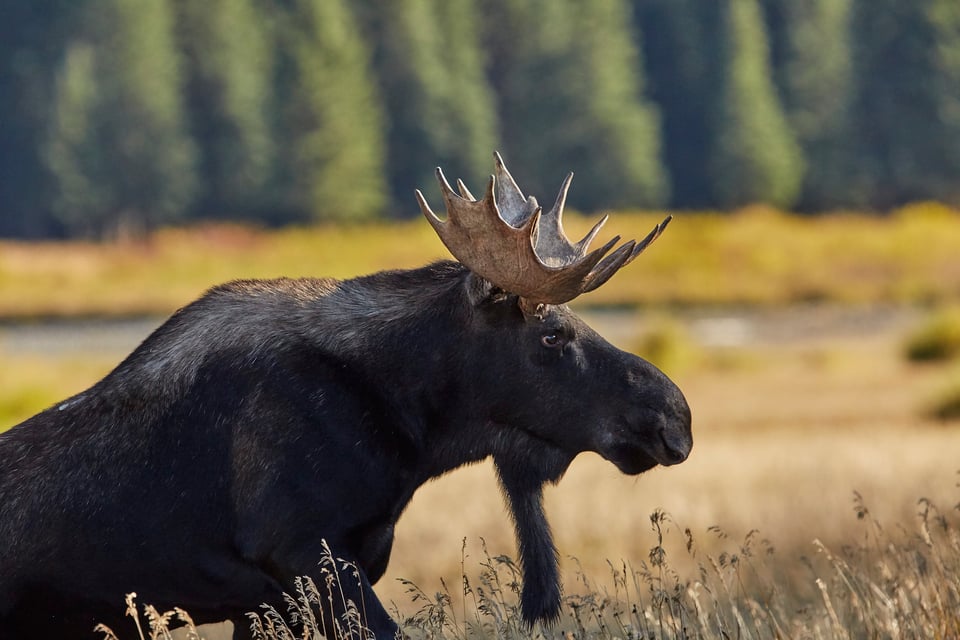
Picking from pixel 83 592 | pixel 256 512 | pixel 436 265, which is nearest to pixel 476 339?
pixel 436 265

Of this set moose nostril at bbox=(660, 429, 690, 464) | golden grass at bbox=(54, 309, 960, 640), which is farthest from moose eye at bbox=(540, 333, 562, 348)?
golden grass at bbox=(54, 309, 960, 640)

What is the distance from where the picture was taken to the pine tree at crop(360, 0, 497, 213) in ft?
196

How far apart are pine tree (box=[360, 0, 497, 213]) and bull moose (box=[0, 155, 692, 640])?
52.6m

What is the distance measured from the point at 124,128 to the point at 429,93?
1129 cm

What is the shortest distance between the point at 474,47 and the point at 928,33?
59.5 ft

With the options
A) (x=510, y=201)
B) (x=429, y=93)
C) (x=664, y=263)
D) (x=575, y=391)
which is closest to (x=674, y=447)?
(x=575, y=391)

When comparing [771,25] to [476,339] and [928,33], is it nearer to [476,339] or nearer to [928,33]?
[928,33]

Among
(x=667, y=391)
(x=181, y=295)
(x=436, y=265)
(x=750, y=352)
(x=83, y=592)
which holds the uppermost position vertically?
(x=181, y=295)

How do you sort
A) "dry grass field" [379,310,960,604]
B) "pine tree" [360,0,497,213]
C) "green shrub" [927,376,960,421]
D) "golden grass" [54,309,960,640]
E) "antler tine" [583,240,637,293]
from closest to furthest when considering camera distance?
"antler tine" [583,240,637,293] < "golden grass" [54,309,960,640] < "dry grass field" [379,310,960,604] < "green shrub" [927,376,960,421] < "pine tree" [360,0,497,213]

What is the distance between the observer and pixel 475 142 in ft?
195

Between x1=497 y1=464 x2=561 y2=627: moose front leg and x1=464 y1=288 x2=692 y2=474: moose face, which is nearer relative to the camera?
x1=464 y1=288 x2=692 y2=474: moose face

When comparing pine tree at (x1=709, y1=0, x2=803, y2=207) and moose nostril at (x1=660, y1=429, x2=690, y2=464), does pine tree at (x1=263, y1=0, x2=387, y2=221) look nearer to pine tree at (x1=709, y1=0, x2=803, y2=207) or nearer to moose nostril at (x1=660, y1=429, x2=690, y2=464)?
pine tree at (x1=709, y1=0, x2=803, y2=207)

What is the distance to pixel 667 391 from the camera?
5672 mm

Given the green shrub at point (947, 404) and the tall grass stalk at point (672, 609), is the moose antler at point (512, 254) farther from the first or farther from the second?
the green shrub at point (947, 404)
